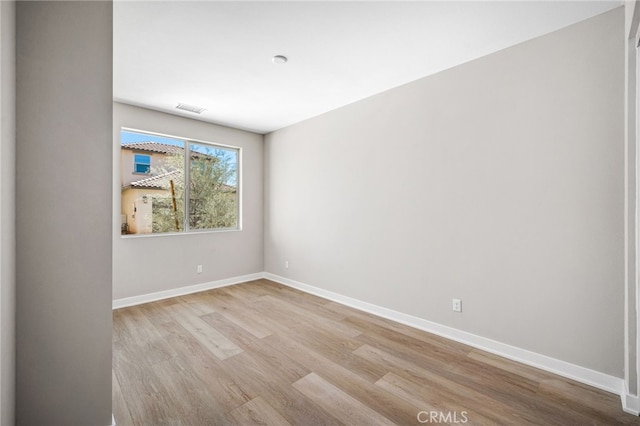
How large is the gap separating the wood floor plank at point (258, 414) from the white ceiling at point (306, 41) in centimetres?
262

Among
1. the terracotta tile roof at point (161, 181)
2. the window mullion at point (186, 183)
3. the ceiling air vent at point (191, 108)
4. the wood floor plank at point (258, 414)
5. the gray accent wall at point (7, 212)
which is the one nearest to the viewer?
the gray accent wall at point (7, 212)

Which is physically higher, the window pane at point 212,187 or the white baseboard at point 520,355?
the window pane at point 212,187

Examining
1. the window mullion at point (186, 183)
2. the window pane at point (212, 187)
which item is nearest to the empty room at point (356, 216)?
the window mullion at point (186, 183)

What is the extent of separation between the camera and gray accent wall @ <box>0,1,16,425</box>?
1091mm

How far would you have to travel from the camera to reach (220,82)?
3.01 metres

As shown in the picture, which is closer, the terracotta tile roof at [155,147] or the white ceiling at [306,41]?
the white ceiling at [306,41]

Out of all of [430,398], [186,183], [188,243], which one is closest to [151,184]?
[186,183]

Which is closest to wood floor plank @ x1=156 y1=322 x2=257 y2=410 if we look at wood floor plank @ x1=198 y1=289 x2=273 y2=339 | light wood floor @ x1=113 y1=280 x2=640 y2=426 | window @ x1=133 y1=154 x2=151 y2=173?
light wood floor @ x1=113 y1=280 x2=640 y2=426

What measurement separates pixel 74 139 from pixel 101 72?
1.26 ft

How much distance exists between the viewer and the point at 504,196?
239 cm

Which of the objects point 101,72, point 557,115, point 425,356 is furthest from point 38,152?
point 557,115

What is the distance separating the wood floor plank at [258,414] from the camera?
5.43 ft

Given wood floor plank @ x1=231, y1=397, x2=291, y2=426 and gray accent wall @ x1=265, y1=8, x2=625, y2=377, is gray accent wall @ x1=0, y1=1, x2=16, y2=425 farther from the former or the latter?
gray accent wall @ x1=265, y1=8, x2=625, y2=377

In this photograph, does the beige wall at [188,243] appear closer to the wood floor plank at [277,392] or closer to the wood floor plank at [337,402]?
the wood floor plank at [277,392]
